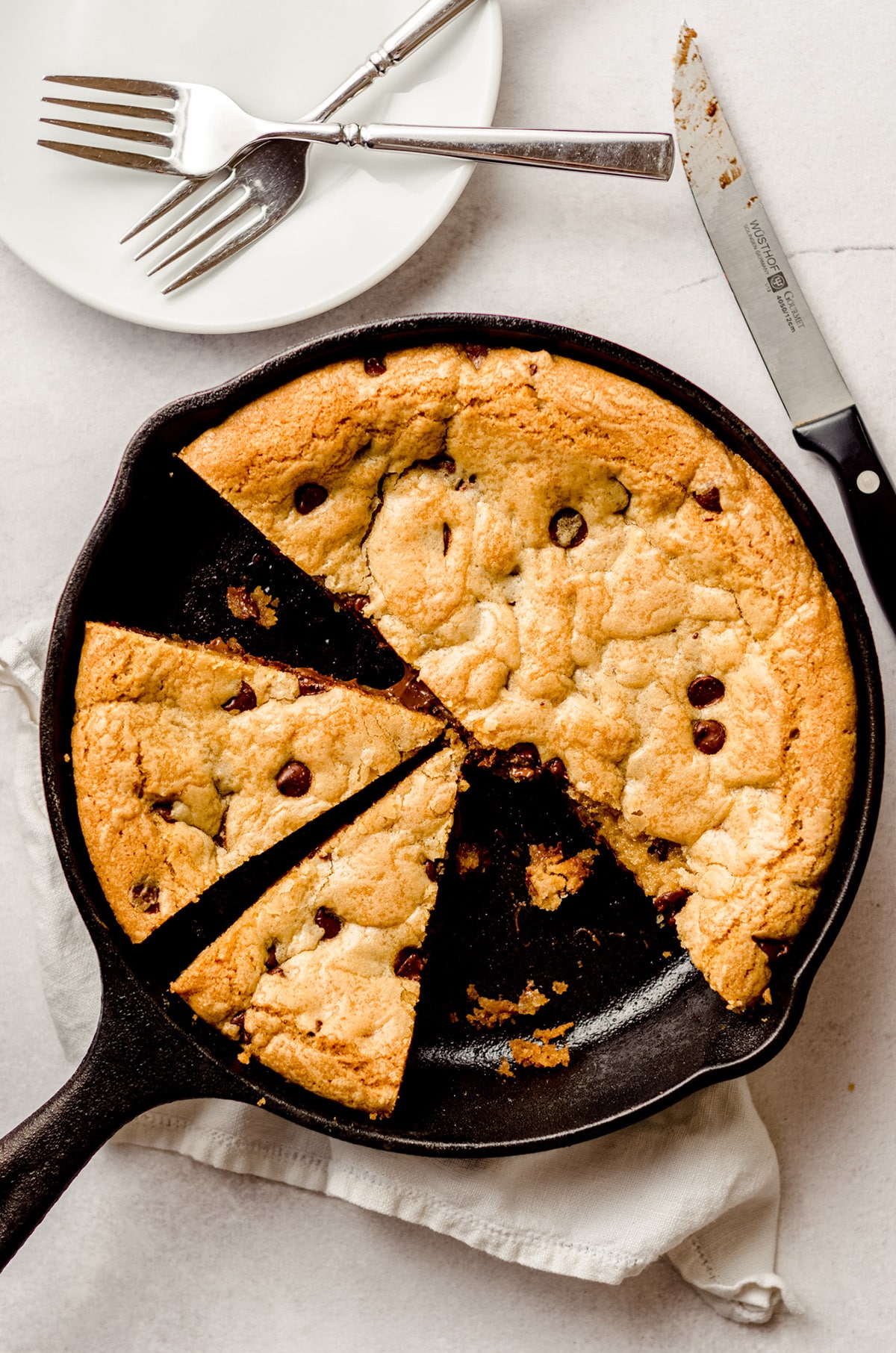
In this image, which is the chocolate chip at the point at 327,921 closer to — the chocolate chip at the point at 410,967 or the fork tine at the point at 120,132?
the chocolate chip at the point at 410,967

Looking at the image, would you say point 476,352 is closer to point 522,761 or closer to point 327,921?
point 522,761

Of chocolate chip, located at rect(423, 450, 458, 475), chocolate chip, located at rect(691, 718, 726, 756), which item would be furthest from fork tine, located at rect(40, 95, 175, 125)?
chocolate chip, located at rect(691, 718, 726, 756)

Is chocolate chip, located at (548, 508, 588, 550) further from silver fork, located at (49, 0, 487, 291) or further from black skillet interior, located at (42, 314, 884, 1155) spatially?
silver fork, located at (49, 0, 487, 291)

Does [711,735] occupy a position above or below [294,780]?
below

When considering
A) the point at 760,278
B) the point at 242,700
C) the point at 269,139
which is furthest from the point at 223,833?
the point at 760,278

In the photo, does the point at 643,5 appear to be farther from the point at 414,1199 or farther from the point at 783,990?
the point at 414,1199
